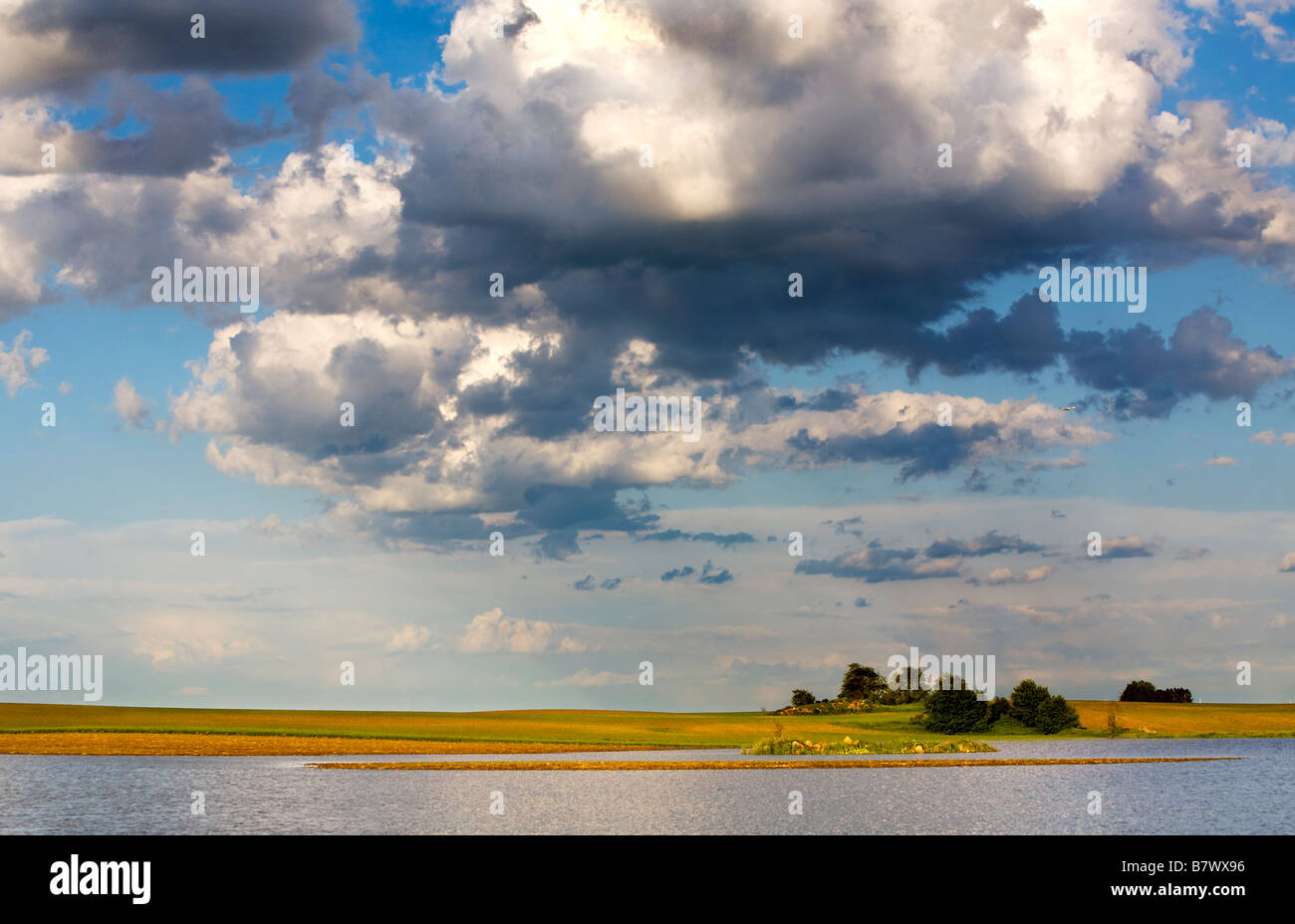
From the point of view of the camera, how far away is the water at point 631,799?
208ft

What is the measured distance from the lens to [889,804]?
252ft

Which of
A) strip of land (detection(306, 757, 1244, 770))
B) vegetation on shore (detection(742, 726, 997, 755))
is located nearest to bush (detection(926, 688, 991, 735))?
vegetation on shore (detection(742, 726, 997, 755))

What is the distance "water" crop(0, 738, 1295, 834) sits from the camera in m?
63.5

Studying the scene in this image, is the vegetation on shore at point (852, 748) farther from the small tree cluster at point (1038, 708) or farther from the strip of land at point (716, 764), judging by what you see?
the small tree cluster at point (1038, 708)

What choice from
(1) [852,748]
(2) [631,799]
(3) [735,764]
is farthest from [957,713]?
(2) [631,799]

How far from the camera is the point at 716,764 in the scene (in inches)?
4156

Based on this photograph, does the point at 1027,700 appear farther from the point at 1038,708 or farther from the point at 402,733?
Answer: the point at 402,733

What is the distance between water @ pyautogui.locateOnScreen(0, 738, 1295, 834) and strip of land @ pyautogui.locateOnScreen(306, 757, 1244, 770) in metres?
1.43

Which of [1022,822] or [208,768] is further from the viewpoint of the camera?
[208,768]

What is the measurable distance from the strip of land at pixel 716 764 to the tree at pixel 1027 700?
55.9 meters

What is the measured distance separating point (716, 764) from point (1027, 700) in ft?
301
